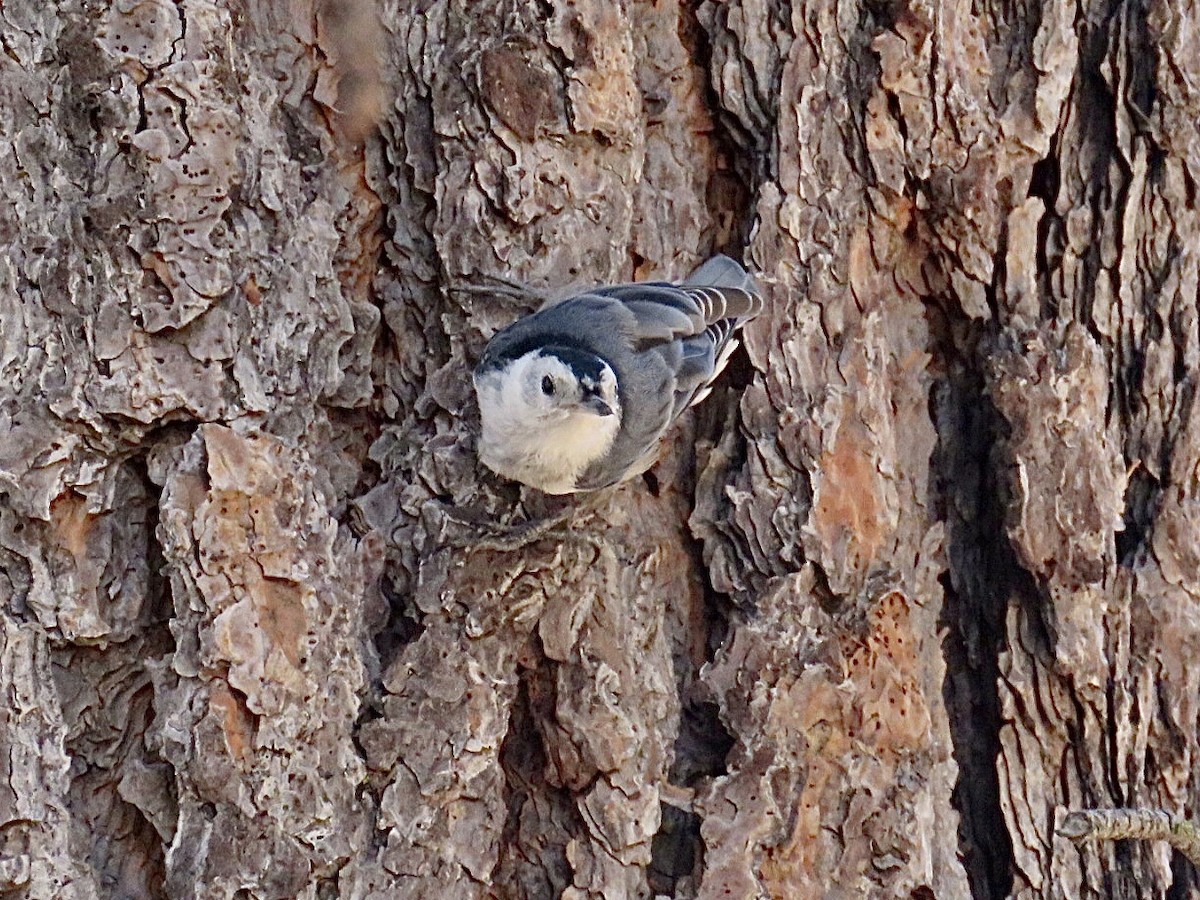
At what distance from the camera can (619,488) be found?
2133mm

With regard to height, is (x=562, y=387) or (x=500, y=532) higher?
(x=562, y=387)

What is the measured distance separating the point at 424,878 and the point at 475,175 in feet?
3.44

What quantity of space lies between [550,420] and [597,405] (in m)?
0.08

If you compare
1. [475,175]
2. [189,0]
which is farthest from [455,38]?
[189,0]

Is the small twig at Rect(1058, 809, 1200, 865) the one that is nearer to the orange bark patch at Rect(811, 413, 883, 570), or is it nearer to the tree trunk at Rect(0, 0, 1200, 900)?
the tree trunk at Rect(0, 0, 1200, 900)

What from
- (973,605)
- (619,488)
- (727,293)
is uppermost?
(727,293)

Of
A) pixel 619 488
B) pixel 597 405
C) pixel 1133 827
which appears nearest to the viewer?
pixel 1133 827

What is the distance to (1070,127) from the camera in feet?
6.81

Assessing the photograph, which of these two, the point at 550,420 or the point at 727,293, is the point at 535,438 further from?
the point at 727,293

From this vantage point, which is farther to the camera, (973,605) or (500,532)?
(973,605)

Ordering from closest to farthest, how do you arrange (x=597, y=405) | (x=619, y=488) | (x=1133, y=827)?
(x=1133, y=827), (x=597, y=405), (x=619, y=488)

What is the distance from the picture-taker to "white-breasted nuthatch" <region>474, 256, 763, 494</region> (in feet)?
6.49

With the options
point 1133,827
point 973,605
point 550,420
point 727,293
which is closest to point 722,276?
point 727,293

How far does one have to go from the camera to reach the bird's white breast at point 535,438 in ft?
6.44
